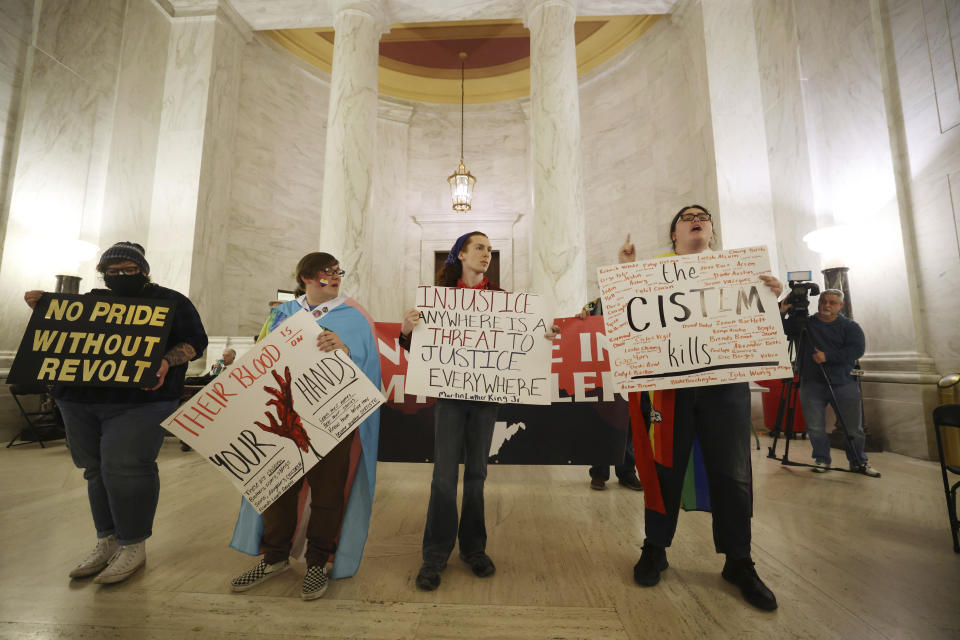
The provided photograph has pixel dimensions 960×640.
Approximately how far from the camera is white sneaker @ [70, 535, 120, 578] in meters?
2.06

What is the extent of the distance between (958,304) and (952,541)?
299 cm

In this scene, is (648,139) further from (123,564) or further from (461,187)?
(123,564)

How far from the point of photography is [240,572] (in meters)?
2.15

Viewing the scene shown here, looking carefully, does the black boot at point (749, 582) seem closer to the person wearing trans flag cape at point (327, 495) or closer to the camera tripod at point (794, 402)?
the person wearing trans flag cape at point (327, 495)

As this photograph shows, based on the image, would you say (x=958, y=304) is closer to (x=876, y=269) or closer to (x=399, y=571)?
(x=876, y=269)

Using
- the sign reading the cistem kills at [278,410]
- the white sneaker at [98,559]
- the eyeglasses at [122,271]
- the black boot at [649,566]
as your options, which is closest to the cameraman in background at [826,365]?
the black boot at [649,566]

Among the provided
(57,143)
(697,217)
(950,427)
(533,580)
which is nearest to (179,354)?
(533,580)

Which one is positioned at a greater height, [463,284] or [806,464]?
[463,284]

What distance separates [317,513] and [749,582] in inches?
76.5

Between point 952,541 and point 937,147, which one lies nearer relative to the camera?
point 952,541

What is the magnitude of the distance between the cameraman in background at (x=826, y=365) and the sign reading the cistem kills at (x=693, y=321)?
267cm

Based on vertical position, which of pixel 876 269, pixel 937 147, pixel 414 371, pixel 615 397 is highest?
pixel 937 147

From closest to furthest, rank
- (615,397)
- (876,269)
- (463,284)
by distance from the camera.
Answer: (463,284)
(615,397)
(876,269)

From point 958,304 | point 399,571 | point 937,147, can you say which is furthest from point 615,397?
point 937,147
